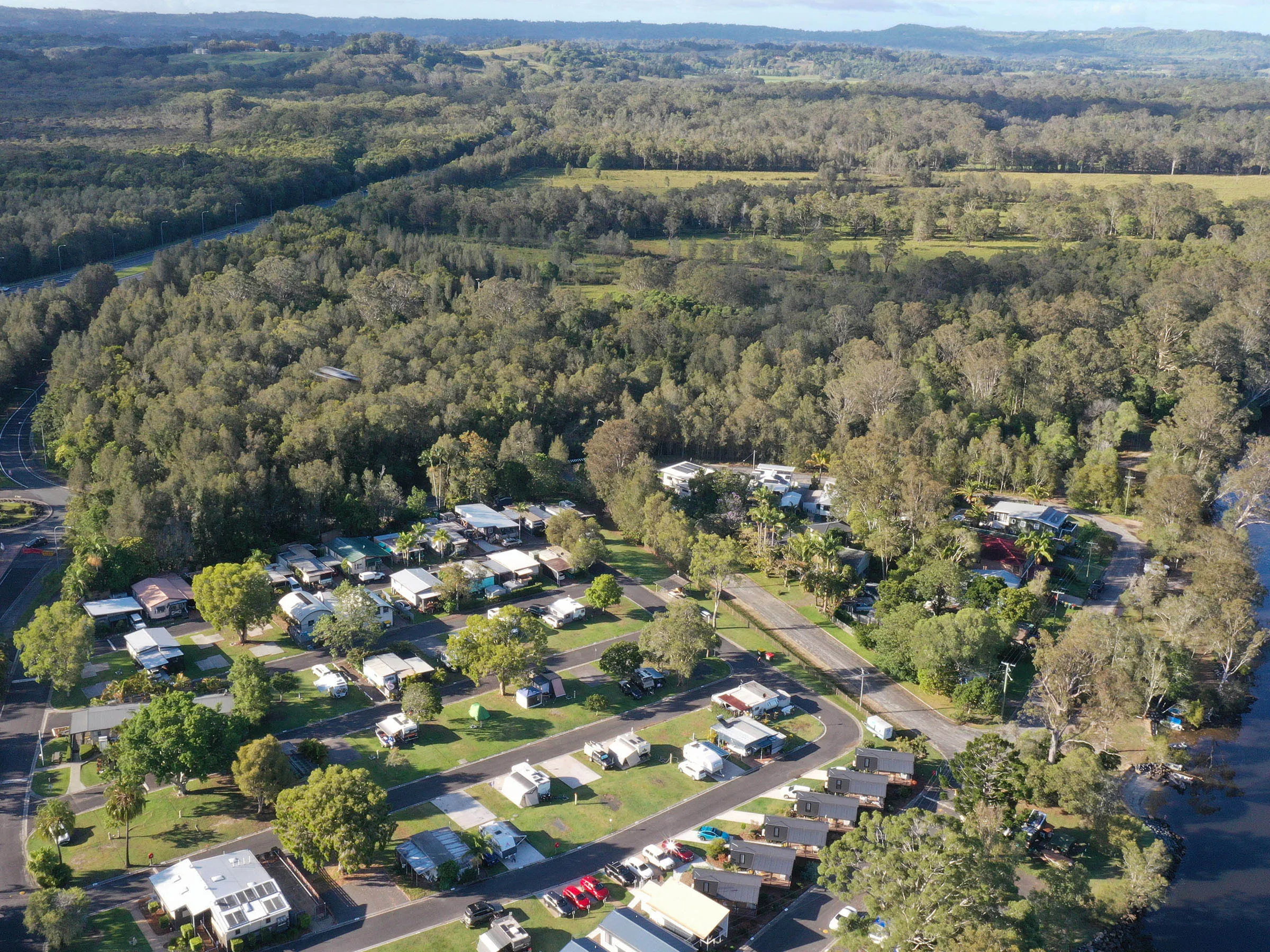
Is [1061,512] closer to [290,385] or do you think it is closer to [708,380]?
[708,380]

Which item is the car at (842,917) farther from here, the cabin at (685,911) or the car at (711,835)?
the car at (711,835)

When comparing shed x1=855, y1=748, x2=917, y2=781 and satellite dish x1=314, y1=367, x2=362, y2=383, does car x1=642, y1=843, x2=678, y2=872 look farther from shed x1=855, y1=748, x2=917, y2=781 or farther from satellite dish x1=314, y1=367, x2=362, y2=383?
satellite dish x1=314, y1=367, x2=362, y2=383

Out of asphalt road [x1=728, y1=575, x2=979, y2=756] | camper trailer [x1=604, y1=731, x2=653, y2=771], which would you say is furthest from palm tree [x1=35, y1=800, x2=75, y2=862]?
asphalt road [x1=728, y1=575, x2=979, y2=756]

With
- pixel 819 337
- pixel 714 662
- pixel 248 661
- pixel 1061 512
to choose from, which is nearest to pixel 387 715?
pixel 248 661

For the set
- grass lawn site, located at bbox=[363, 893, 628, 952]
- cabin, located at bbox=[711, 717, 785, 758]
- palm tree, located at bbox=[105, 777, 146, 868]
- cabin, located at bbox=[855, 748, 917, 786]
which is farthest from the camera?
cabin, located at bbox=[711, 717, 785, 758]

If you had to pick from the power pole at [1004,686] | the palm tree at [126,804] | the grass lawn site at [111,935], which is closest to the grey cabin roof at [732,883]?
the power pole at [1004,686]

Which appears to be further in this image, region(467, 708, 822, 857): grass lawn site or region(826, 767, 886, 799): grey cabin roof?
region(826, 767, 886, 799): grey cabin roof

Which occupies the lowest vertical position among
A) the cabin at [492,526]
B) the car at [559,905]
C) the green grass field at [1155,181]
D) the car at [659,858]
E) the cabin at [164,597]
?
the car at [559,905]
